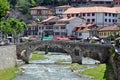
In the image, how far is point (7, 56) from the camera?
79562 millimetres

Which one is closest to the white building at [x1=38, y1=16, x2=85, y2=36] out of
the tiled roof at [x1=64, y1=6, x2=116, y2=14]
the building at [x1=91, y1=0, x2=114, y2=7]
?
the tiled roof at [x1=64, y1=6, x2=116, y2=14]

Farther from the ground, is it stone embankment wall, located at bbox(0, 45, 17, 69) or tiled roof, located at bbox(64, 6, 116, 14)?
tiled roof, located at bbox(64, 6, 116, 14)

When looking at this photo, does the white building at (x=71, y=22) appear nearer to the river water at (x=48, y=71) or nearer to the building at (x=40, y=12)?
the building at (x=40, y=12)

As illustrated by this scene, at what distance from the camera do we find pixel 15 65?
83.1 metres

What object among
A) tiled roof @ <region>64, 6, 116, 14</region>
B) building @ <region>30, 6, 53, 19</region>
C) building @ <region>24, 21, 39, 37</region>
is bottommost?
building @ <region>24, 21, 39, 37</region>

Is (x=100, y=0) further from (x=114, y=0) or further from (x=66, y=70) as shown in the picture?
(x=66, y=70)

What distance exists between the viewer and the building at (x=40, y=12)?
153 m

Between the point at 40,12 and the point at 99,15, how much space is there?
84.4 feet

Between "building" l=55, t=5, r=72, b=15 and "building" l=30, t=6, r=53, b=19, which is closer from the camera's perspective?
"building" l=55, t=5, r=72, b=15

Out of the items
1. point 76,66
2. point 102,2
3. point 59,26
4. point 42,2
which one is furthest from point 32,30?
point 76,66

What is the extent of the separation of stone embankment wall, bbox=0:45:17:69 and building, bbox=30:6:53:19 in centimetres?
6892

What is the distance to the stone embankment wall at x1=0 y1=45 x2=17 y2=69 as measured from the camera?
7675 cm

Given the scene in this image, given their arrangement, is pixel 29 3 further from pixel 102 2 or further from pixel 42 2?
pixel 102 2

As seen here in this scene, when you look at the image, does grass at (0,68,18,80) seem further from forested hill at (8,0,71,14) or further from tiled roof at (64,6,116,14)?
forested hill at (8,0,71,14)
